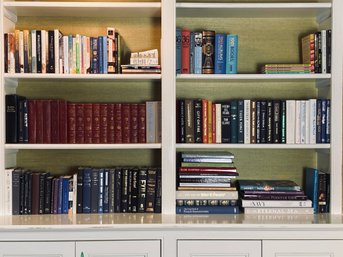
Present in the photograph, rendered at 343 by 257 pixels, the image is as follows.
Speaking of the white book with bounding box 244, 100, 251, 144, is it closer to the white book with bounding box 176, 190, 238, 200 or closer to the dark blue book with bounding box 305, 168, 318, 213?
the white book with bounding box 176, 190, 238, 200

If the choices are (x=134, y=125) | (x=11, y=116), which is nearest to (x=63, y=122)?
(x=11, y=116)

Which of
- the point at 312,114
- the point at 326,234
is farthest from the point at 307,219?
the point at 312,114

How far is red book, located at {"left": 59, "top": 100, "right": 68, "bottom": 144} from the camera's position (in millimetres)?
2494

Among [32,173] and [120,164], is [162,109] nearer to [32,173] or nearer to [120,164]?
[120,164]

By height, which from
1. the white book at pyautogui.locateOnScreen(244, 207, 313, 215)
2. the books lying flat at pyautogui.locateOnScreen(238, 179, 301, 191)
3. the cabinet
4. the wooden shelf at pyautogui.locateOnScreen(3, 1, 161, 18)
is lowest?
the cabinet

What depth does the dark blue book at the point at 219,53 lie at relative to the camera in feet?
8.29

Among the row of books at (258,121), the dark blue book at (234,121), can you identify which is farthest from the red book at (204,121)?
the dark blue book at (234,121)

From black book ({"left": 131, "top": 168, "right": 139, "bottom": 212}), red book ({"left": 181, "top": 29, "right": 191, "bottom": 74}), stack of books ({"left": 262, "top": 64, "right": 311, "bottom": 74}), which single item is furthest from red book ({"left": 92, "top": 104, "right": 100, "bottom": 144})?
stack of books ({"left": 262, "top": 64, "right": 311, "bottom": 74})

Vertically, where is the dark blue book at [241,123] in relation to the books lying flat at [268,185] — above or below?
above

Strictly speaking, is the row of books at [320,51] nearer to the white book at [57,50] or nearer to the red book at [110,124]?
the red book at [110,124]

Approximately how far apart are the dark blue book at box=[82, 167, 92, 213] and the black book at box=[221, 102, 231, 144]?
28.8 inches

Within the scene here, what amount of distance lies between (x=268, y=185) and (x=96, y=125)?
0.97m

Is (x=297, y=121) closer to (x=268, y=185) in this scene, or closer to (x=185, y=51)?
(x=268, y=185)

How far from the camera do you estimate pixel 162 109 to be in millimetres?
2471
